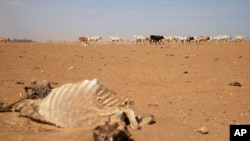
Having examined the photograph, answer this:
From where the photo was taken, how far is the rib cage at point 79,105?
668 cm

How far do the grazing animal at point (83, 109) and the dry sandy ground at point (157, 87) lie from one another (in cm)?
18

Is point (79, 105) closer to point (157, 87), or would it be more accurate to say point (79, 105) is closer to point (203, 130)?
point (203, 130)

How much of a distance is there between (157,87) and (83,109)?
18.2 ft

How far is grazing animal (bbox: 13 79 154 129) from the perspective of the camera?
6637 mm

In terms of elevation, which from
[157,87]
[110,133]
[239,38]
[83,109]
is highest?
[83,109]

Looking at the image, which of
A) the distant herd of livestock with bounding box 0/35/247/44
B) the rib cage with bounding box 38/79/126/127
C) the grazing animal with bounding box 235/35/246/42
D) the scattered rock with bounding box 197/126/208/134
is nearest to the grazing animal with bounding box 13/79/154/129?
the rib cage with bounding box 38/79/126/127

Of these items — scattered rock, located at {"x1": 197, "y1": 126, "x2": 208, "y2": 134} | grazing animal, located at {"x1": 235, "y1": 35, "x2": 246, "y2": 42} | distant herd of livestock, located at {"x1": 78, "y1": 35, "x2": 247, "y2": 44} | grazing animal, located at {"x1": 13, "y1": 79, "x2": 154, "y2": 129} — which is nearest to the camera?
grazing animal, located at {"x1": 13, "y1": 79, "x2": 154, "y2": 129}

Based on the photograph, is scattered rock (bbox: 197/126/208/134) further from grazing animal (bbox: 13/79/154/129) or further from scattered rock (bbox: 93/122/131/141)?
scattered rock (bbox: 93/122/131/141)

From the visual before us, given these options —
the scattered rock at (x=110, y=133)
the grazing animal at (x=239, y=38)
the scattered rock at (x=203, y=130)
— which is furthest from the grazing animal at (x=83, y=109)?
the grazing animal at (x=239, y=38)

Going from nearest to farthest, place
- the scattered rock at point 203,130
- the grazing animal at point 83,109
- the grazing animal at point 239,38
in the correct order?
the grazing animal at point 83,109 < the scattered rock at point 203,130 < the grazing animal at point 239,38

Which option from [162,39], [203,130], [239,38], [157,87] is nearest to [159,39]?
[162,39]

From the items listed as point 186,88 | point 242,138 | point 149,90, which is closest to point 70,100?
point 242,138

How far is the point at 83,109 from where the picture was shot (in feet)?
22.0

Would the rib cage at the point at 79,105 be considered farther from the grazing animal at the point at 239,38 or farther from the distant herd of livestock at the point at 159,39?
the grazing animal at the point at 239,38
